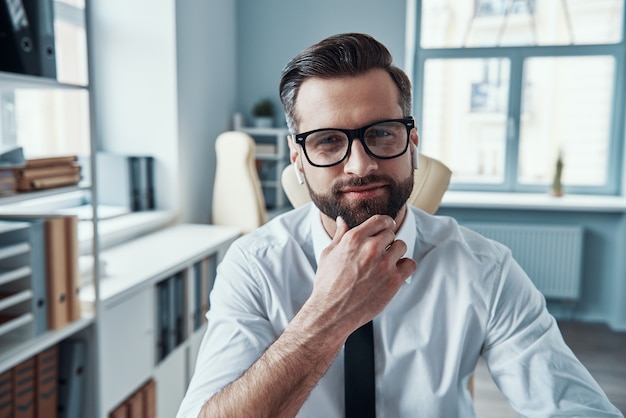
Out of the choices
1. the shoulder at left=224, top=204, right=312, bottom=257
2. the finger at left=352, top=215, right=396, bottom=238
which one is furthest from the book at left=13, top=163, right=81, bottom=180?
the finger at left=352, top=215, right=396, bottom=238

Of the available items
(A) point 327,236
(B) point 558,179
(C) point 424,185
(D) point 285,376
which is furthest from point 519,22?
(D) point 285,376

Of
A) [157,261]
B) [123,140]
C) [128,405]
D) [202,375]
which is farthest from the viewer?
[123,140]

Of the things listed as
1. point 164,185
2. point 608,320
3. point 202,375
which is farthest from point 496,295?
point 608,320

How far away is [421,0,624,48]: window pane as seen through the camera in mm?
3873

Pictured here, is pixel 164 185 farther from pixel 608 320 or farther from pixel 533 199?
pixel 608 320

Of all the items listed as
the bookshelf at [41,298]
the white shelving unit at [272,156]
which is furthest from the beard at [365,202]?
the white shelving unit at [272,156]

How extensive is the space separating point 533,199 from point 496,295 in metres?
2.96

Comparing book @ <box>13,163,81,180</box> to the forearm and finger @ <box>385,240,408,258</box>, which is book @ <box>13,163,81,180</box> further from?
finger @ <box>385,240,408,258</box>

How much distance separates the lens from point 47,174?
1618mm

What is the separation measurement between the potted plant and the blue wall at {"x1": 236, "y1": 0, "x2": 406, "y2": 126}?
0.11 meters

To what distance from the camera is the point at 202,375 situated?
1065 millimetres

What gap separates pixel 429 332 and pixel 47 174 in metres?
1.20

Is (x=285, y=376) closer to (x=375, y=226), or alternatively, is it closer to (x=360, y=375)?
(x=360, y=375)

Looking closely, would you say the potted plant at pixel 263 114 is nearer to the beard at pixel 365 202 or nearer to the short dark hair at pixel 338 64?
the short dark hair at pixel 338 64
